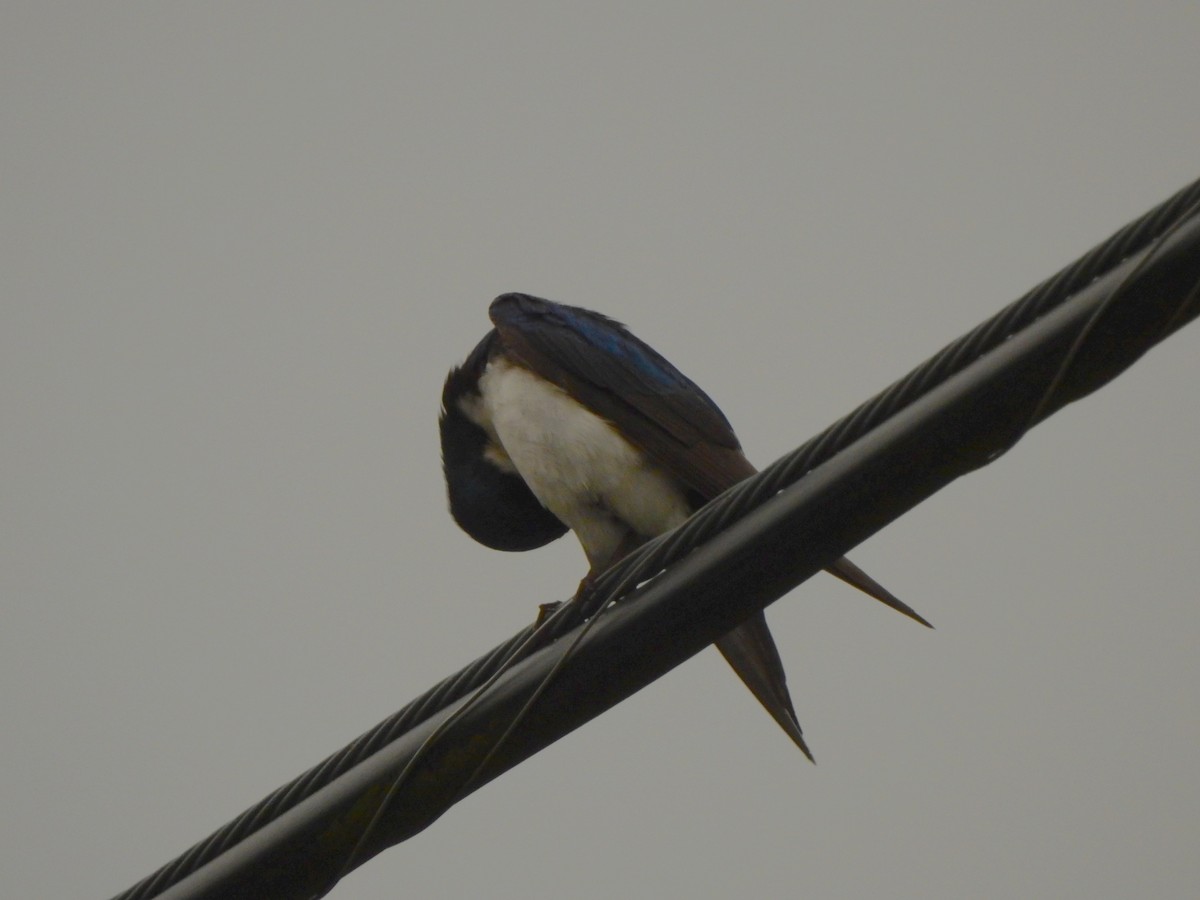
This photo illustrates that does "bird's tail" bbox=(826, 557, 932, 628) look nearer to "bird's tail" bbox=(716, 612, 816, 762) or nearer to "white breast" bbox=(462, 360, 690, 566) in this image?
"bird's tail" bbox=(716, 612, 816, 762)

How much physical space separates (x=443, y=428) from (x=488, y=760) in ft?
9.88

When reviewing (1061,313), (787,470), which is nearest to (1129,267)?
(1061,313)

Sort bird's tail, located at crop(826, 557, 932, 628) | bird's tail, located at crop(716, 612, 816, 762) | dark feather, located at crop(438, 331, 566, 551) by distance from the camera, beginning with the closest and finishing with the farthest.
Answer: bird's tail, located at crop(826, 557, 932, 628), bird's tail, located at crop(716, 612, 816, 762), dark feather, located at crop(438, 331, 566, 551)

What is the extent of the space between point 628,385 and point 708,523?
2171 millimetres

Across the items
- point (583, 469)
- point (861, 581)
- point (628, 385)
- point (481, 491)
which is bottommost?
point (861, 581)

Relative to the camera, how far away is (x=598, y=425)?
5.07 meters

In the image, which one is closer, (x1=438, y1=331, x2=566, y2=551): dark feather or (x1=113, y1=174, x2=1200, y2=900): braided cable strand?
(x1=113, y1=174, x2=1200, y2=900): braided cable strand

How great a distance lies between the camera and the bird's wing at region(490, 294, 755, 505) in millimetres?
4777

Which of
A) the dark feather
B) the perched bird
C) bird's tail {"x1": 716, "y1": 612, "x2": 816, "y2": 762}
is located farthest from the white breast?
bird's tail {"x1": 716, "y1": 612, "x2": 816, "y2": 762}

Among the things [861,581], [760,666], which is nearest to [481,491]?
[760,666]

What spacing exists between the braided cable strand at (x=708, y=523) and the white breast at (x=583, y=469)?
5.20 feet

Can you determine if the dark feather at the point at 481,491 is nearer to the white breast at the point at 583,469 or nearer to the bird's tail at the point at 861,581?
the white breast at the point at 583,469

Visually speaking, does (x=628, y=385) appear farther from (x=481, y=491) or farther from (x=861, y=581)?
(x=861, y=581)

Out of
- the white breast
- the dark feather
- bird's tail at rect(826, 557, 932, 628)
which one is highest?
the dark feather
